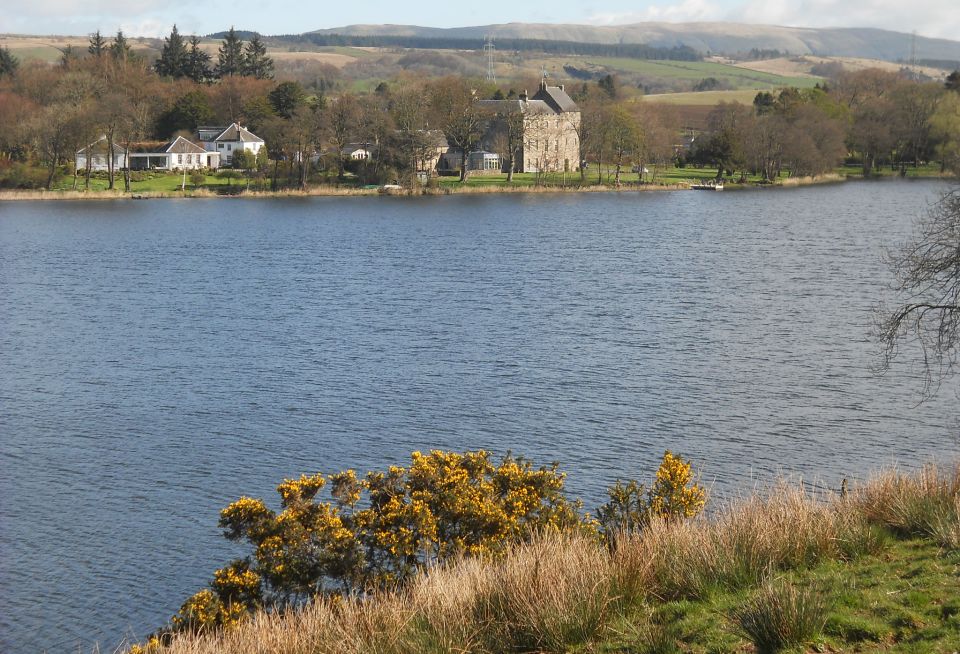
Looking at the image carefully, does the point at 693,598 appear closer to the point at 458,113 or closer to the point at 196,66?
the point at 458,113

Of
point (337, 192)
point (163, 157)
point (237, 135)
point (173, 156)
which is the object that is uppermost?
point (237, 135)

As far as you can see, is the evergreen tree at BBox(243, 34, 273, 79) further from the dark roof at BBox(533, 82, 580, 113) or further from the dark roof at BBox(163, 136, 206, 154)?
the dark roof at BBox(533, 82, 580, 113)

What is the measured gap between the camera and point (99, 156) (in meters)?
96.4

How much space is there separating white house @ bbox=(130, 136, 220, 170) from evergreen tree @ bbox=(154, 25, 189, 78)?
74.3 ft

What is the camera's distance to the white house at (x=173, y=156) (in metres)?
101

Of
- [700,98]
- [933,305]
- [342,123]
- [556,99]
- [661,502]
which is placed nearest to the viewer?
[661,502]

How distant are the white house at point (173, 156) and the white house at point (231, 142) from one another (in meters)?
0.89

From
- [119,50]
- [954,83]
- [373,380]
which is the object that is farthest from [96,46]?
[373,380]

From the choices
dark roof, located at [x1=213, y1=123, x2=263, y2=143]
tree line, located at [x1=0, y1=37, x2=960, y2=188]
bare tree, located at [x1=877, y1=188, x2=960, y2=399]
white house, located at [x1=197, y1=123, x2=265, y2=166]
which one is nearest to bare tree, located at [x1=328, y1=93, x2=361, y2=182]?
tree line, located at [x1=0, y1=37, x2=960, y2=188]

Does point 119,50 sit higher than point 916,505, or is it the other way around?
point 119,50

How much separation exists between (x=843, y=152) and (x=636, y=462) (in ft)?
320

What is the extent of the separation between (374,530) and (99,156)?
298ft

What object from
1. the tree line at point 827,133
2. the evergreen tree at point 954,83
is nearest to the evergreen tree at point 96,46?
the tree line at point 827,133

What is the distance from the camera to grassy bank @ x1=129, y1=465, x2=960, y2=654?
387 inches
